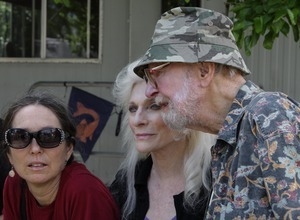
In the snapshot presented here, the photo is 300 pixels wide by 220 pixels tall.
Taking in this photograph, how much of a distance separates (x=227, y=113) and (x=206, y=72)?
14 centimetres

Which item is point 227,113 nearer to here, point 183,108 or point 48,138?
point 183,108

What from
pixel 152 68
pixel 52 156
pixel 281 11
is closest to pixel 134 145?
pixel 52 156

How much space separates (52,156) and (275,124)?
109 centimetres

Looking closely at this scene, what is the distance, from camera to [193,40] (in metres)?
1.67

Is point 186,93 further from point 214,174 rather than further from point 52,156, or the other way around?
point 52,156

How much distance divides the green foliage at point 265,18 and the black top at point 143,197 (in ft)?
3.16

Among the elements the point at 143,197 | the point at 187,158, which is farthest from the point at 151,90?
the point at 143,197

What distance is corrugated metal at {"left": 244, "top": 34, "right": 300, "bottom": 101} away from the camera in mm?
5730

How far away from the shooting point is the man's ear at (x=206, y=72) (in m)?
1.65

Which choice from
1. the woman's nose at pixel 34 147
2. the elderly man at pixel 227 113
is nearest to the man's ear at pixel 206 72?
the elderly man at pixel 227 113

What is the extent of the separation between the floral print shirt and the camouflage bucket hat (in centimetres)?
15

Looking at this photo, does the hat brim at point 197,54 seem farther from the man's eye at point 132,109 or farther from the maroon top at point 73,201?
the maroon top at point 73,201

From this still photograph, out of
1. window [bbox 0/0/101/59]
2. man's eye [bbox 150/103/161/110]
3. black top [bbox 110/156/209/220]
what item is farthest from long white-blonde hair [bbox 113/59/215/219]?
window [bbox 0/0/101/59]

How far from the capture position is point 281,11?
9.00ft
